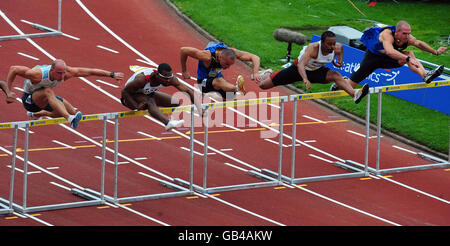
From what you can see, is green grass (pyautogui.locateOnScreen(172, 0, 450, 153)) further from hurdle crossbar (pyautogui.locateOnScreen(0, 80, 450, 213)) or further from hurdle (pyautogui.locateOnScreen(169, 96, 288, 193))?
hurdle (pyautogui.locateOnScreen(169, 96, 288, 193))

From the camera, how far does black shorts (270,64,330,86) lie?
25.2 metres

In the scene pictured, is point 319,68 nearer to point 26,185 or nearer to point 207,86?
point 207,86

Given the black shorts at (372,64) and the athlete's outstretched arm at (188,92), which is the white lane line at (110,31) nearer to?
the black shorts at (372,64)

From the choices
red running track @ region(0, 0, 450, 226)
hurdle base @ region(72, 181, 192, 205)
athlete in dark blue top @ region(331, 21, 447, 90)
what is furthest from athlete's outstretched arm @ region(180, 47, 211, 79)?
athlete in dark blue top @ region(331, 21, 447, 90)

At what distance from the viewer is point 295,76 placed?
2545 centimetres

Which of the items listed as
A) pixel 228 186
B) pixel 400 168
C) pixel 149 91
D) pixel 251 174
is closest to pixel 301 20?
pixel 400 168

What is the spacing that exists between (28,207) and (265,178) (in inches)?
240

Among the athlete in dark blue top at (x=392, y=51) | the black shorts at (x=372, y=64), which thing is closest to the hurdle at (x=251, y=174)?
the athlete in dark blue top at (x=392, y=51)

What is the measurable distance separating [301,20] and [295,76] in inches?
581

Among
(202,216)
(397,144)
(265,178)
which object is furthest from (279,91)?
(202,216)

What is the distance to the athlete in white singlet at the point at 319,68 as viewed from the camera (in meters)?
24.7

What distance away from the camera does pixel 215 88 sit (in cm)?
2477

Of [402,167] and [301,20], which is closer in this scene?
[402,167]

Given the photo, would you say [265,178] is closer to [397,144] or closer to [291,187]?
[291,187]
